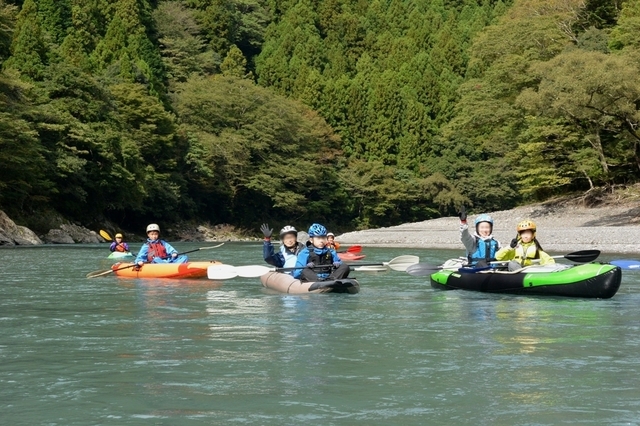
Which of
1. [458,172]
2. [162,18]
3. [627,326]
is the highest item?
[162,18]

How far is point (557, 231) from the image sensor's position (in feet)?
98.2

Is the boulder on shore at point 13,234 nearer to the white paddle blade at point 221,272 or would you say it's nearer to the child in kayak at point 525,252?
the white paddle blade at point 221,272

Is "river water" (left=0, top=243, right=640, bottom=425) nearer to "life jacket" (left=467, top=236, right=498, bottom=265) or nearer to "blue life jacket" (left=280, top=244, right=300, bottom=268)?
"life jacket" (left=467, top=236, right=498, bottom=265)

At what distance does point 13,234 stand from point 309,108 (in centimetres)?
3609

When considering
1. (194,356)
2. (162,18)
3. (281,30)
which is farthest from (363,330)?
(281,30)

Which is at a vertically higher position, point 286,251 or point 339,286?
point 286,251

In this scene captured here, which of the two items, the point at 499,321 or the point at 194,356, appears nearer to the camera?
the point at 194,356

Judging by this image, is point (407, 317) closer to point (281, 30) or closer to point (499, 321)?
point (499, 321)

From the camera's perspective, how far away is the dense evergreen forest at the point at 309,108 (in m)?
36.6

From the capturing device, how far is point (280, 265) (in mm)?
14211

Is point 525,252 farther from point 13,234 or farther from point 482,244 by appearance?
point 13,234

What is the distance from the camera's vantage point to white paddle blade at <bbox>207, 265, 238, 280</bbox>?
1455cm

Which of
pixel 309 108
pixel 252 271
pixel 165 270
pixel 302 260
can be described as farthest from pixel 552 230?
pixel 309 108

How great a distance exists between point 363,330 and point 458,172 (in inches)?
2163
